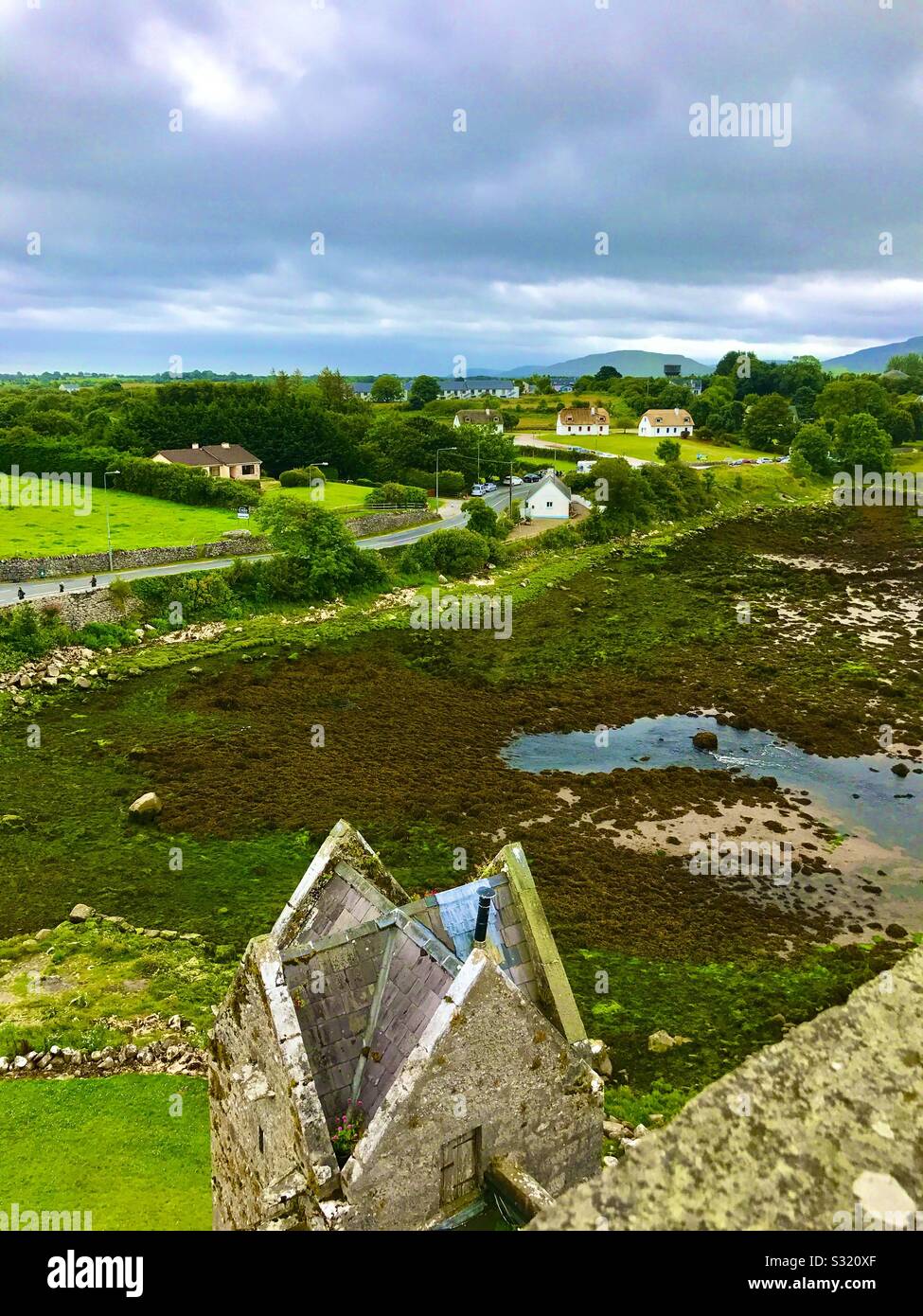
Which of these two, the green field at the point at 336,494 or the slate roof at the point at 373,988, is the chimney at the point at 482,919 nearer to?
the slate roof at the point at 373,988

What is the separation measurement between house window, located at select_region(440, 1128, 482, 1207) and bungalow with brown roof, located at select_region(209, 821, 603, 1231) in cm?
1

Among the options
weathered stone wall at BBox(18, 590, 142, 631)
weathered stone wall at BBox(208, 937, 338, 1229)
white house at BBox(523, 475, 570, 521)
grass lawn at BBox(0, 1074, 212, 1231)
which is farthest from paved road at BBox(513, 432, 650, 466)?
weathered stone wall at BBox(208, 937, 338, 1229)

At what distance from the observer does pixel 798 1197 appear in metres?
2.59

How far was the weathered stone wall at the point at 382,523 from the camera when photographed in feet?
219

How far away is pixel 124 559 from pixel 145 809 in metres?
29.3

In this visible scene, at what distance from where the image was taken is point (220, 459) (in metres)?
90.5

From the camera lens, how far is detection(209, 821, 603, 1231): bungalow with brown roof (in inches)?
237

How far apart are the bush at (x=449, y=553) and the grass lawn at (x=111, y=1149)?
4772 cm

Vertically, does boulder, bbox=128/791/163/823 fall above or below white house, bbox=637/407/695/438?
below

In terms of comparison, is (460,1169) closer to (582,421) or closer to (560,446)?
(560,446)
